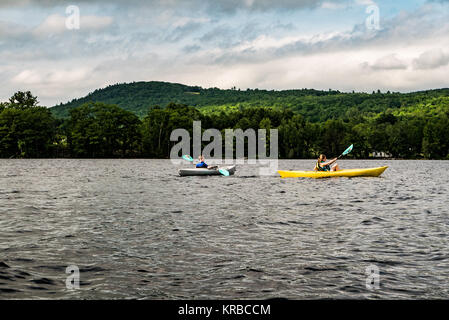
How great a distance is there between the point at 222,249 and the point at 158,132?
9374 centimetres

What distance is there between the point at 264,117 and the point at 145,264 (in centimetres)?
11766

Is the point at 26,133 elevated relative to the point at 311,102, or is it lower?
lower

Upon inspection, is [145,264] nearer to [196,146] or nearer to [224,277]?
[224,277]

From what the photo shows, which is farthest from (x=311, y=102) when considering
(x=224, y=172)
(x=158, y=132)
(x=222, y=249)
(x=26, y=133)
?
(x=222, y=249)

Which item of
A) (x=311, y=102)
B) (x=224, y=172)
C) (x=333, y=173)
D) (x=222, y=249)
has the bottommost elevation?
(x=222, y=249)

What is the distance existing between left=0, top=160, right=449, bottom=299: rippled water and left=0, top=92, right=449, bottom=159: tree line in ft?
273

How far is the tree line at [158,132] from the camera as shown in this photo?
97125 millimetres

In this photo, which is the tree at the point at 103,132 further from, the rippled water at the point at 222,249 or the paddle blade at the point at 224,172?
the rippled water at the point at 222,249

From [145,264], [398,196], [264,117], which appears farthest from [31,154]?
[145,264]

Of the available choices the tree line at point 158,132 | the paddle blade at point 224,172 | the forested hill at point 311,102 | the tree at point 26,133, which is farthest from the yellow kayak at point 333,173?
the forested hill at point 311,102

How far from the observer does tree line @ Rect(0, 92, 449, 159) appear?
97125 millimetres

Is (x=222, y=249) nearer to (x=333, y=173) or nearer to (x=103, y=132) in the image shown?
(x=333, y=173)

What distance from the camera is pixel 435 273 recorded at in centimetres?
801

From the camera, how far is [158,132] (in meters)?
102
